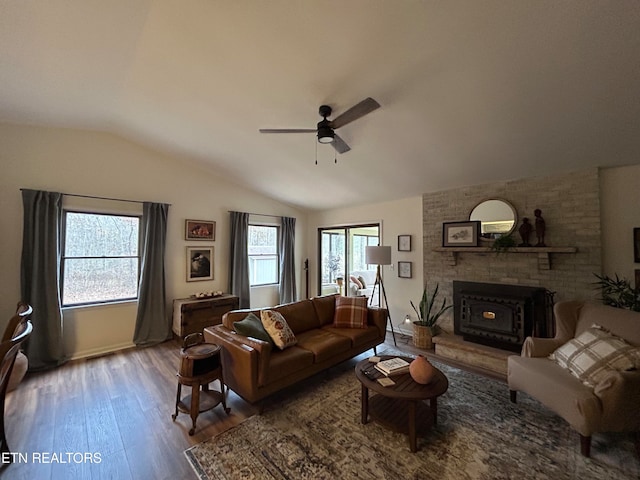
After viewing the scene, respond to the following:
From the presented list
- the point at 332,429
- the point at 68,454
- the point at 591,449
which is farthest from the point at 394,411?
the point at 68,454

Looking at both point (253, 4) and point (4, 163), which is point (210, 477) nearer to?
point (253, 4)

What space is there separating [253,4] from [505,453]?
377 centimetres

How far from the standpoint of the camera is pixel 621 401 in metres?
1.86

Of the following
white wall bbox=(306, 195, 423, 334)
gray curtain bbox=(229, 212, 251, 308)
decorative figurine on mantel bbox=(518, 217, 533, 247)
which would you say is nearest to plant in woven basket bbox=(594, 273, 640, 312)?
decorative figurine on mantel bbox=(518, 217, 533, 247)

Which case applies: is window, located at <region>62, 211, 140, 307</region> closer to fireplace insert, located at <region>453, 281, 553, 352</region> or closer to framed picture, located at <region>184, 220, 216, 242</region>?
framed picture, located at <region>184, 220, 216, 242</region>

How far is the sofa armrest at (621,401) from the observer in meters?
1.86

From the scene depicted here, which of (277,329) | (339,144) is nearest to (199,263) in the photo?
(277,329)

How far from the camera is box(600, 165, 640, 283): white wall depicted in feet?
9.89

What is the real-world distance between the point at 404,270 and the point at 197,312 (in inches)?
146

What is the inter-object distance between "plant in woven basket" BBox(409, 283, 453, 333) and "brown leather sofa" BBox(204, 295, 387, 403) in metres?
0.91

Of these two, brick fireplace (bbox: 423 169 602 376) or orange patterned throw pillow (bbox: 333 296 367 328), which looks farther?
orange patterned throw pillow (bbox: 333 296 367 328)

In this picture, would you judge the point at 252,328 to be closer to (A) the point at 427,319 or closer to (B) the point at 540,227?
(A) the point at 427,319

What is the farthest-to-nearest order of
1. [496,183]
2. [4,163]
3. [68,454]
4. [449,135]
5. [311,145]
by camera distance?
[496,183] < [311,145] < [4,163] < [449,135] < [68,454]

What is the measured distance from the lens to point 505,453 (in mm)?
1976
